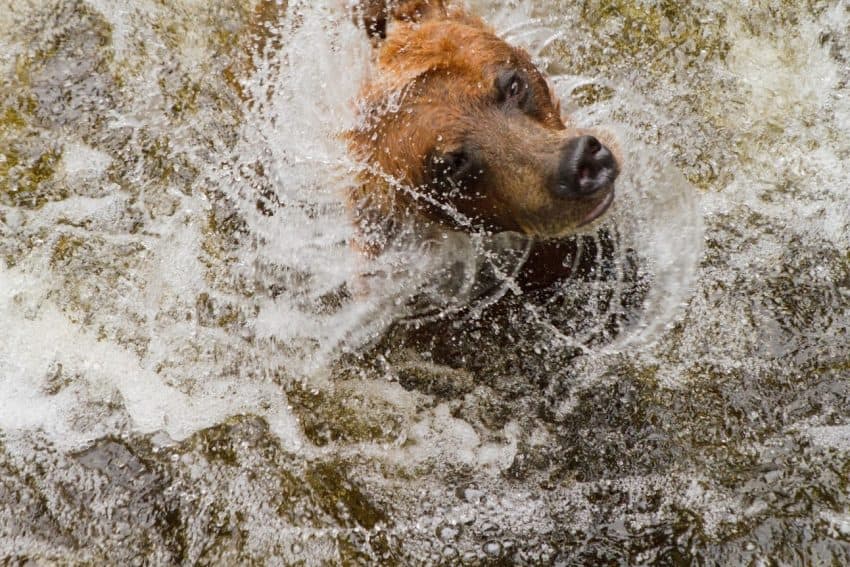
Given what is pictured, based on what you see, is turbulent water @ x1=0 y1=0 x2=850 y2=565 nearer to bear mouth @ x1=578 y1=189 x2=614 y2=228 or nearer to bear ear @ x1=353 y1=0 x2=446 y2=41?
bear ear @ x1=353 y1=0 x2=446 y2=41

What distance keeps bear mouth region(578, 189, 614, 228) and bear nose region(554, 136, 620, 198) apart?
0.31ft

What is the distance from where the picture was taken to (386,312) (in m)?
4.18

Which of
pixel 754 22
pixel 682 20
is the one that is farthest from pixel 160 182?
pixel 754 22

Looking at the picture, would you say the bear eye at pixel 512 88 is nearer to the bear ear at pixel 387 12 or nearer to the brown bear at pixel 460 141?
the brown bear at pixel 460 141

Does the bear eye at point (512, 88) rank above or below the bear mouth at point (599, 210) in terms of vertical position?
above

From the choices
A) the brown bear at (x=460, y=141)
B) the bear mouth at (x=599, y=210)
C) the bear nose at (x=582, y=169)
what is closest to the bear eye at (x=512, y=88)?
the brown bear at (x=460, y=141)

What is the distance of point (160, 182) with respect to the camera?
4.40 meters

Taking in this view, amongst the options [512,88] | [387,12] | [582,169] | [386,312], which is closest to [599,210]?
[582,169]

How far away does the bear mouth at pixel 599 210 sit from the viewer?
10.5ft

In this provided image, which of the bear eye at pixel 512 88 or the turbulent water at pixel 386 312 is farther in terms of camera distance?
the turbulent water at pixel 386 312

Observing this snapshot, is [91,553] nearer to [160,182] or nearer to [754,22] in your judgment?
[160,182]

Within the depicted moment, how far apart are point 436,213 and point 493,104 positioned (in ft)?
2.06

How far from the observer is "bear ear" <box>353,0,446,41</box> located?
373 cm

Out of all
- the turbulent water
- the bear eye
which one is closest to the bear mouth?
the bear eye
